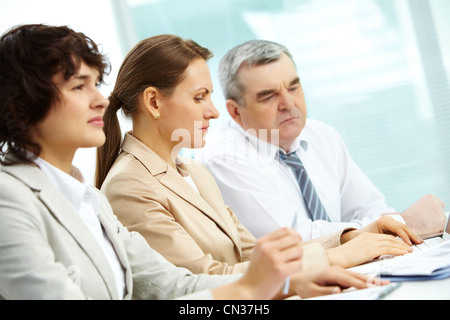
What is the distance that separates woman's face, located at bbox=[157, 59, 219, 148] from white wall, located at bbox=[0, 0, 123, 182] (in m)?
1.25

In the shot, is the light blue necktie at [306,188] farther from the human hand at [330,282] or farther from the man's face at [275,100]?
the human hand at [330,282]

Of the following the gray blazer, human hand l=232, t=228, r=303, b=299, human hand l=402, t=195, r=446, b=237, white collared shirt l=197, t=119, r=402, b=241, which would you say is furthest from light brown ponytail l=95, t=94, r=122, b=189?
human hand l=402, t=195, r=446, b=237

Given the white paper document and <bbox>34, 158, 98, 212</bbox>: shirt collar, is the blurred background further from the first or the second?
<bbox>34, 158, 98, 212</bbox>: shirt collar

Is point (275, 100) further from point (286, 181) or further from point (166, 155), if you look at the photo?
point (166, 155)

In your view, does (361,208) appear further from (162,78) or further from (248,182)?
(162,78)

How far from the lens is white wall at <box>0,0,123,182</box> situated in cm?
311

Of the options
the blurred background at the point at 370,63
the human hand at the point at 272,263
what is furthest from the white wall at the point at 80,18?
the human hand at the point at 272,263

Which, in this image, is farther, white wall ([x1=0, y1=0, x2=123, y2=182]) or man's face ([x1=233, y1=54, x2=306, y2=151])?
white wall ([x1=0, y1=0, x2=123, y2=182])

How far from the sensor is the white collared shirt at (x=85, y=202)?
121cm

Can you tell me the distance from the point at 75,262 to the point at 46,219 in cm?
12

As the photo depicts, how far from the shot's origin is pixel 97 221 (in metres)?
1.32

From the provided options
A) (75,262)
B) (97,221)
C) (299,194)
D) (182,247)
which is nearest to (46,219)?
(75,262)

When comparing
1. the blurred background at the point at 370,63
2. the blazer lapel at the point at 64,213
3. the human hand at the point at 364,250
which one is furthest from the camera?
the blurred background at the point at 370,63

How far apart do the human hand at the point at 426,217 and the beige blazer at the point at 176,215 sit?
44 centimetres
